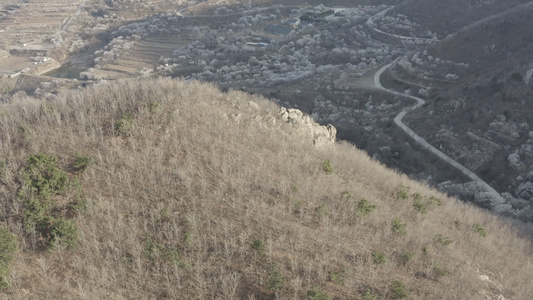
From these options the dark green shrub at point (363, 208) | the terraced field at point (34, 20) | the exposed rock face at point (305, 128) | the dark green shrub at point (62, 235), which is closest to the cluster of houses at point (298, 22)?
the terraced field at point (34, 20)

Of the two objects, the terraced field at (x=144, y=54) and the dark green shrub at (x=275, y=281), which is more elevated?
the dark green shrub at (x=275, y=281)

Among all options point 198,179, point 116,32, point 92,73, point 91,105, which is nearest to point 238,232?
point 198,179

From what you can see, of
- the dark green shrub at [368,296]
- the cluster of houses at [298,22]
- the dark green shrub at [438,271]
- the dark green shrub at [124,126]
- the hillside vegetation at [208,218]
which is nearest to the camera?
the dark green shrub at [368,296]

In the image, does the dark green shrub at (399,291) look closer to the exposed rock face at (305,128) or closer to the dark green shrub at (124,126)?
the exposed rock face at (305,128)

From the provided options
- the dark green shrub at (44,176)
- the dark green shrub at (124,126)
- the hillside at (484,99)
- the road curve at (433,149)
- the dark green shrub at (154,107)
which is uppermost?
the dark green shrub at (154,107)

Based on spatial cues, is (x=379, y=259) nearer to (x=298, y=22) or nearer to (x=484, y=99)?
(x=484, y=99)
